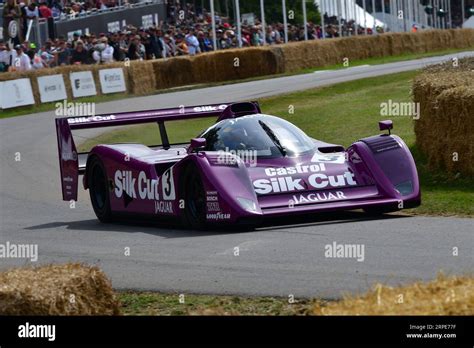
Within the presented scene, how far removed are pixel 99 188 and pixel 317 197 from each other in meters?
3.52

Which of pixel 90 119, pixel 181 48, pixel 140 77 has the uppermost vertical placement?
pixel 181 48

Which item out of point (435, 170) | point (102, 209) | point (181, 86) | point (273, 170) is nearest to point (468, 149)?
point (435, 170)

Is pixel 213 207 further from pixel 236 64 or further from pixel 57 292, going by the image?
pixel 236 64

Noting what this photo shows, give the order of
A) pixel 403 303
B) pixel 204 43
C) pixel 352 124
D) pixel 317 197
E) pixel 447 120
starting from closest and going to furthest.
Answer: pixel 403 303 → pixel 317 197 → pixel 447 120 → pixel 352 124 → pixel 204 43

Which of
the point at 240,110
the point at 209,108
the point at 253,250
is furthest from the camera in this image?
the point at 209,108

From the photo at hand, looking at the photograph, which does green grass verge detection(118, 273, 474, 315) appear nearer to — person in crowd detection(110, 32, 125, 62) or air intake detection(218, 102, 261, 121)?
air intake detection(218, 102, 261, 121)

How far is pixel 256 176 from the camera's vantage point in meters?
11.5

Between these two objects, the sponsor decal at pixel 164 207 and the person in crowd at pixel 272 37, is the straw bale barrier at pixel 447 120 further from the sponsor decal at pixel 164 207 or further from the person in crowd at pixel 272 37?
the person in crowd at pixel 272 37

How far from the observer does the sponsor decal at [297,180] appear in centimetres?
1134

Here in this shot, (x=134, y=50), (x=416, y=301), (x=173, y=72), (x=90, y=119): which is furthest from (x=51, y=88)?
(x=416, y=301)

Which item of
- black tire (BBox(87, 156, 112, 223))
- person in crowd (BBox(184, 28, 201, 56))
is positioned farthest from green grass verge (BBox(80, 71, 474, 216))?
person in crowd (BBox(184, 28, 201, 56))

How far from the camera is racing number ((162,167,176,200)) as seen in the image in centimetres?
1189

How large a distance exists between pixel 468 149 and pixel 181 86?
23.4 meters
